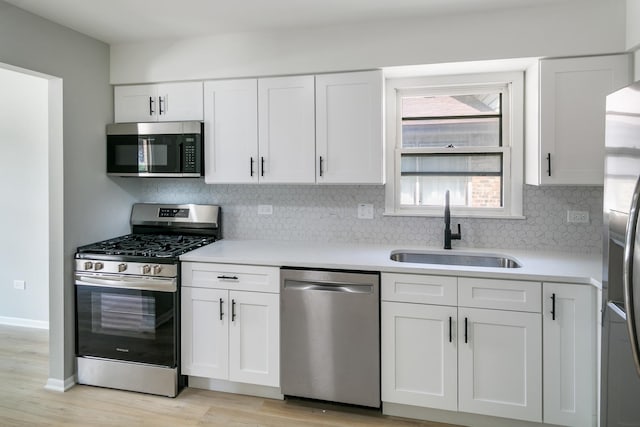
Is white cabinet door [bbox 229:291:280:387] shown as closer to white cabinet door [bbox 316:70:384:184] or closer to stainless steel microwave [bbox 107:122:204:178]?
white cabinet door [bbox 316:70:384:184]

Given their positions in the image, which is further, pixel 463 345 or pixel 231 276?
pixel 231 276

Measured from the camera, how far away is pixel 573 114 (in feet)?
7.86

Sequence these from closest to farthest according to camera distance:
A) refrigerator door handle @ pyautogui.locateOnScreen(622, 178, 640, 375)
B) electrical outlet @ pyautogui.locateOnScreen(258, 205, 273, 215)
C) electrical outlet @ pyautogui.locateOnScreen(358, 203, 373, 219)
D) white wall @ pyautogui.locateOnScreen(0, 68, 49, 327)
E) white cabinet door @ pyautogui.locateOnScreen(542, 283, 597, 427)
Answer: refrigerator door handle @ pyautogui.locateOnScreen(622, 178, 640, 375) → white cabinet door @ pyautogui.locateOnScreen(542, 283, 597, 427) → electrical outlet @ pyautogui.locateOnScreen(358, 203, 373, 219) → electrical outlet @ pyautogui.locateOnScreen(258, 205, 273, 215) → white wall @ pyautogui.locateOnScreen(0, 68, 49, 327)

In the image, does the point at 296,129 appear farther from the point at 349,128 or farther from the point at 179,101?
the point at 179,101

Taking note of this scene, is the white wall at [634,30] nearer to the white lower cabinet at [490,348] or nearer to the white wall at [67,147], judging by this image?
the white lower cabinet at [490,348]

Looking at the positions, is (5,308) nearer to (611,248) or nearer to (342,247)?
(342,247)

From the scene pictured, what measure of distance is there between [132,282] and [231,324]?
29.0 inches

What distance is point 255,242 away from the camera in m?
3.15

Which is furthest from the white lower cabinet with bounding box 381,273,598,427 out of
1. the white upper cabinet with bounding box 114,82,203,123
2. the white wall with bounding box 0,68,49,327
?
the white wall with bounding box 0,68,49,327

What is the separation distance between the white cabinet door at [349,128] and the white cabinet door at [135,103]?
52.5 inches

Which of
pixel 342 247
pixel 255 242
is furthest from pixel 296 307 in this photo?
pixel 255 242

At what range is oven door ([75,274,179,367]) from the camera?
2637 millimetres

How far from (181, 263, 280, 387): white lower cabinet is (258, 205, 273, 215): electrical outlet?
764mm

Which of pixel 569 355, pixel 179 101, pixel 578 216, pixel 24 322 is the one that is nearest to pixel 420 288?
pixel 569 355
